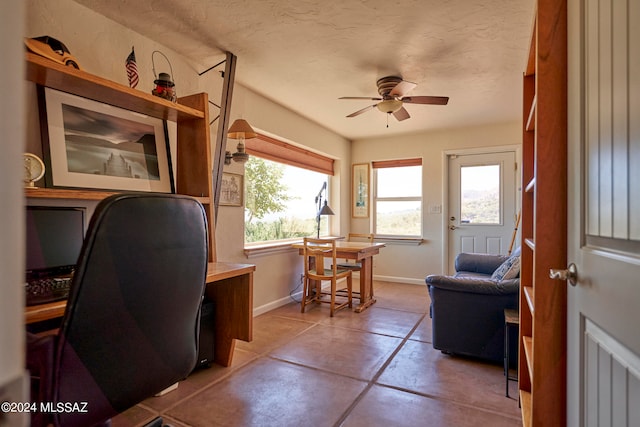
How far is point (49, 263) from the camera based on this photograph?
4.97ft

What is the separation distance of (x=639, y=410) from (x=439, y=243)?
14.4 feet

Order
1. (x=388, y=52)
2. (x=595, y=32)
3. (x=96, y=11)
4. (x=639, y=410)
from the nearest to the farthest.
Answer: (x=639, y=410)
(x=595, y=32)
(x=96, y=11)
(x=388, y=52)

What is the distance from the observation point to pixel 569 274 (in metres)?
0.98

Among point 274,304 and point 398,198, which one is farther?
point 398,198

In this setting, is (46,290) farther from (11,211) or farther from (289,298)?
(289,298)

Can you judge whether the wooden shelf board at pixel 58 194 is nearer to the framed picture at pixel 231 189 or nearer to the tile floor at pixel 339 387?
the tile floor at pixel 339 387

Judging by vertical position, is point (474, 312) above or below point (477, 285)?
below

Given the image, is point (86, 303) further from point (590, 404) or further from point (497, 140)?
point (497, 140)

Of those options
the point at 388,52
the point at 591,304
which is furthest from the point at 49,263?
the point at 388,52

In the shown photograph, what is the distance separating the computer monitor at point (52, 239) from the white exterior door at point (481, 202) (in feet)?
14.6

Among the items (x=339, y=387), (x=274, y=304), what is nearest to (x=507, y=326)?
(x=339, y=387)

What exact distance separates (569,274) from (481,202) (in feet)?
13.1

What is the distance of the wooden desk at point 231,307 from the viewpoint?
2.15m

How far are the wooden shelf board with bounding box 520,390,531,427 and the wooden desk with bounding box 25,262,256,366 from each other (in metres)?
1.53
